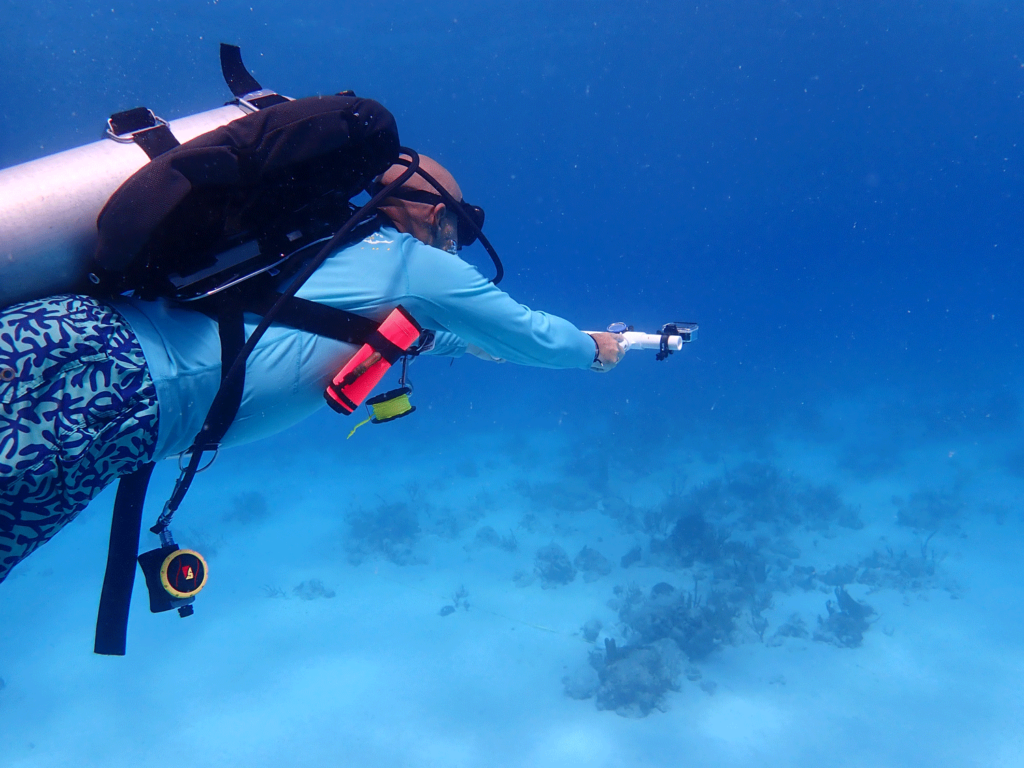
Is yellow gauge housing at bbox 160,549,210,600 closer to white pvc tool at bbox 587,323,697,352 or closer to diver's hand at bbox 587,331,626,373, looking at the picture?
diver's hand at bbox 587,331,626,373

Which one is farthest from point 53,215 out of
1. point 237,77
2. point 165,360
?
point 237,77

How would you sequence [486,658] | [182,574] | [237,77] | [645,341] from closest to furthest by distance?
[182,574]
[237,77]
[645,341]
[486,658]

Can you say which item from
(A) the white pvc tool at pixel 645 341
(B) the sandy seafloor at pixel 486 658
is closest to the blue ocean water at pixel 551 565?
(B) the sandy seafloor at pixel 486 658

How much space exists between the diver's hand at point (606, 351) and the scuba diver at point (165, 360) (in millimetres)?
548

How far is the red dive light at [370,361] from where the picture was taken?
1977mm

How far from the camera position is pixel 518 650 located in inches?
333

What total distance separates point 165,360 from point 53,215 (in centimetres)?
58

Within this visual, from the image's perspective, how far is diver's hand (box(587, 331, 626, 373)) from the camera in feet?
9.75

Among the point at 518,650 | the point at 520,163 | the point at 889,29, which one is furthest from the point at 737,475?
the point at 520,163

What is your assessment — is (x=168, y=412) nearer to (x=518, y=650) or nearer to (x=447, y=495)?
(x=518, y=650)

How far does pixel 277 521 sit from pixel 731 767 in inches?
495

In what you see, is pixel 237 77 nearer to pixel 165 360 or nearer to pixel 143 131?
pixel 143 131

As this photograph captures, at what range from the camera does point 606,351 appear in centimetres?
301

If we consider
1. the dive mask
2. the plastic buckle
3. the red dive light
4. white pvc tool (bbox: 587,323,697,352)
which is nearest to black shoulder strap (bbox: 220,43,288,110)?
the plastic buckle
